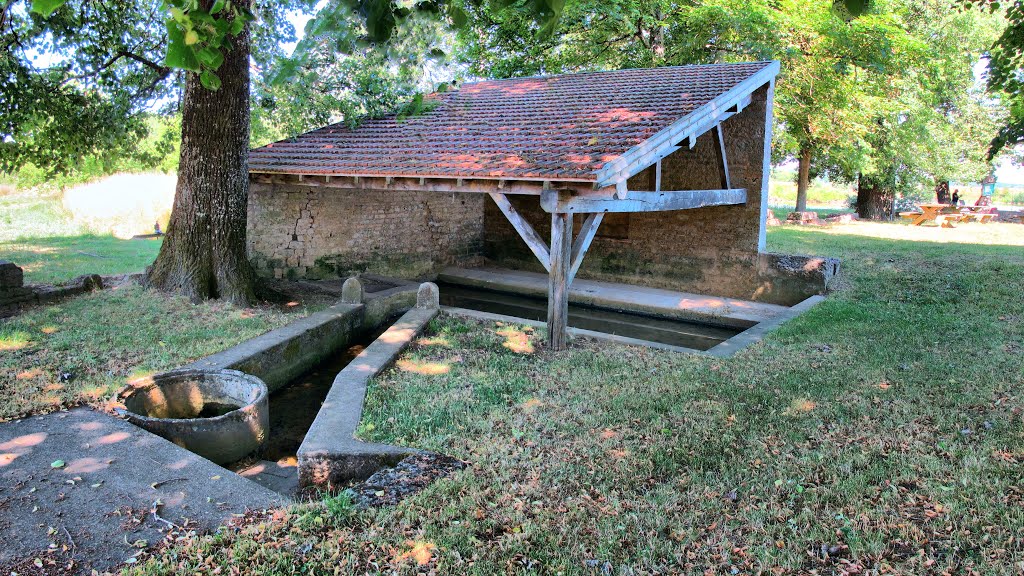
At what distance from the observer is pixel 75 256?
12.1 meters

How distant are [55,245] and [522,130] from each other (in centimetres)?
1055

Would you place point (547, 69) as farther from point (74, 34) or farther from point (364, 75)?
point (74, 34)

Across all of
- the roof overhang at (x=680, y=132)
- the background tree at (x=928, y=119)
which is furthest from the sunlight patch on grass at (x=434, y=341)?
the background tree at (x=928, y=119)

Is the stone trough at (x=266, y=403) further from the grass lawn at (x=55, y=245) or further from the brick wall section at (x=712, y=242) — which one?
the brick wall section at (x=712, y=242)

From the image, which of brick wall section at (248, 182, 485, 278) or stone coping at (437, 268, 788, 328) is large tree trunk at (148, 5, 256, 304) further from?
stone coping at (437, 268, 788, 328)

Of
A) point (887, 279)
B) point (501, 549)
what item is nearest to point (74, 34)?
point (501, 549)

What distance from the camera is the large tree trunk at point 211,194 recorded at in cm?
823

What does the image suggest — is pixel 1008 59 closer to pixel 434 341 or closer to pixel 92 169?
pixel 434 341

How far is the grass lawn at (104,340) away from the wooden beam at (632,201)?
352 centimetres

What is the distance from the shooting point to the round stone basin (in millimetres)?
4941

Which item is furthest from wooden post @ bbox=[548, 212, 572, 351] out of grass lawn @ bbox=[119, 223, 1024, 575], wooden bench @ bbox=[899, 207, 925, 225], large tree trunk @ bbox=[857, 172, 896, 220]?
large tree trunk @ bbox=[857, 172, 896, 220]

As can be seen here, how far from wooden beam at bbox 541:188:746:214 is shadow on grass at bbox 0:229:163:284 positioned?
23.0ft

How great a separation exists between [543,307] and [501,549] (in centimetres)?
809

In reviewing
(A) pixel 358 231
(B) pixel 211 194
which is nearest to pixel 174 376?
(B) pixel 211 194
